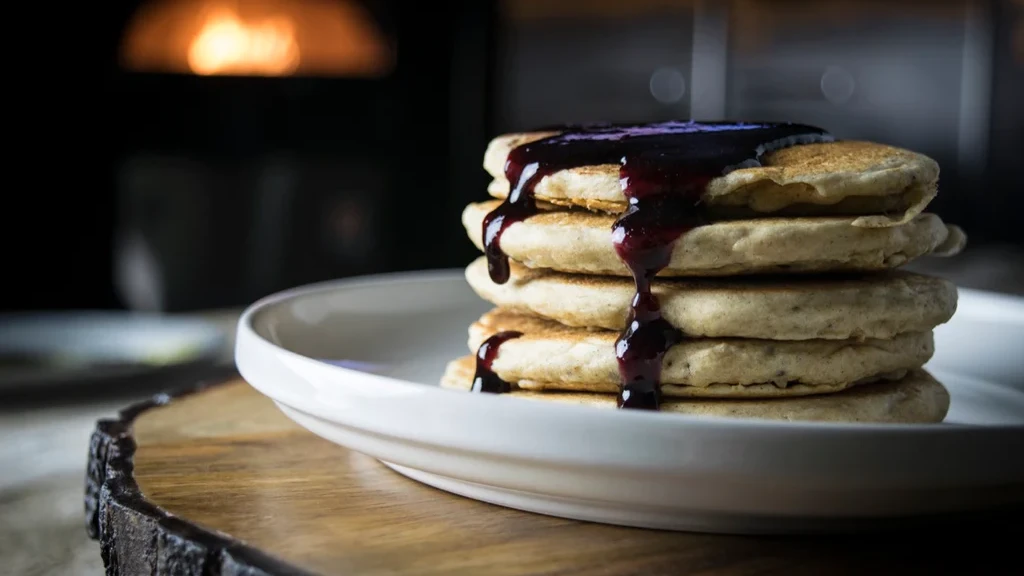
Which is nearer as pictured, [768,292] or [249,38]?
[768,292]

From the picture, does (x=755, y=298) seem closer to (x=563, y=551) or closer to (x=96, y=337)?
(x=563, y=551)

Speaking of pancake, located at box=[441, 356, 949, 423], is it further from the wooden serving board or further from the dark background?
the dark background

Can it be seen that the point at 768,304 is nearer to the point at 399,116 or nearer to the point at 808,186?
the point at 808,186

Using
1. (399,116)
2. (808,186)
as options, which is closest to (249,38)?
(399,116)

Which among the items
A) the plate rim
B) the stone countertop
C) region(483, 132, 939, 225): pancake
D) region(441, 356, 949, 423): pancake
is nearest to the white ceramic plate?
the plate rim

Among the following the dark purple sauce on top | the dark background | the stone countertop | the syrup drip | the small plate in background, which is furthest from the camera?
the dark background
